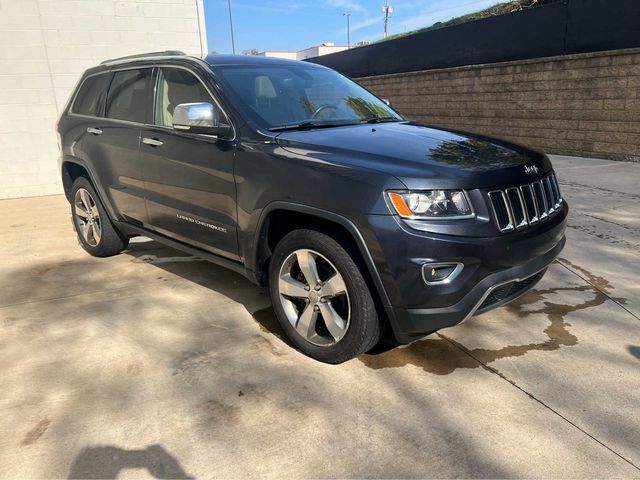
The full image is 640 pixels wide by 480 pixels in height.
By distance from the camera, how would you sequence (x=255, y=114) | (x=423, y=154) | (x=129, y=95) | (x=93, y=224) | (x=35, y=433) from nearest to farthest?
1. (x=35, y=433)
2. (x=423, y=154)
3. (x=255, y=114)
4. (x=129, y=95)
5. (x=93, y=224)

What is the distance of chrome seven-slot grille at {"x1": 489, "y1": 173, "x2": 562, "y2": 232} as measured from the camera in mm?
2615

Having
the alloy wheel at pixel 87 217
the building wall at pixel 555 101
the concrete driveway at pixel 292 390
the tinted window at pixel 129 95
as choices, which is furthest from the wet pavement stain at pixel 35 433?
the building wall at pixel 555 101

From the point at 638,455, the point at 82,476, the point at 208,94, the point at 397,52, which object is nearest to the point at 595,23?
the point at 397,52

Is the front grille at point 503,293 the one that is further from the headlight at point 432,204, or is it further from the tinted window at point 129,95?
the tinted window at point 129,95

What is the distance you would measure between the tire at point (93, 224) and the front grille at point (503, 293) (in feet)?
11.7

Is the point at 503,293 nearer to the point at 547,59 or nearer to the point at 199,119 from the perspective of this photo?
the point at 199,119

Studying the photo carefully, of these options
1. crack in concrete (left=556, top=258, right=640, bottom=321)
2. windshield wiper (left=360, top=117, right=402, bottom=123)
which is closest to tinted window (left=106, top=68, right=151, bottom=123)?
windshield wiper (left=360, top=117, right=402, bottom=123)

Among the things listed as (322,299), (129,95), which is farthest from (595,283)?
(129,95)

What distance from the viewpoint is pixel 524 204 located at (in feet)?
A: 9.11

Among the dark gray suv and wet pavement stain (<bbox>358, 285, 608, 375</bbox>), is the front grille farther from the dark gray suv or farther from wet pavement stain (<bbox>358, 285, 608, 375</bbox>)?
wet pavement stain (<bbox>358, 285, 608, 375</bbox>)

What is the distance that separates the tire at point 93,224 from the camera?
482 cm

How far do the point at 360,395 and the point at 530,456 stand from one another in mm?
854

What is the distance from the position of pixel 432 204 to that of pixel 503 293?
0.72 m

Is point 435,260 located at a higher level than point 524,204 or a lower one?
lower
